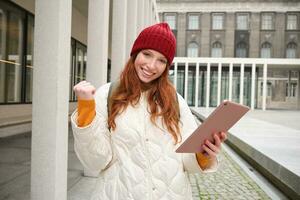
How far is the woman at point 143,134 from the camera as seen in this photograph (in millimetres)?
1958

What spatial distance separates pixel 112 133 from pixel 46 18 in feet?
6.93

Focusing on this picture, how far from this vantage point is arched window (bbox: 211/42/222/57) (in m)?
47.3

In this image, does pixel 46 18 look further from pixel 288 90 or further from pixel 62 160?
pixel 288 90

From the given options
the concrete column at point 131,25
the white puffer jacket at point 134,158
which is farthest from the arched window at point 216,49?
the white puffer jacket at point 134,158

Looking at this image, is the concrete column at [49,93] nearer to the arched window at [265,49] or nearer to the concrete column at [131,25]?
the concrete column at [131,25]

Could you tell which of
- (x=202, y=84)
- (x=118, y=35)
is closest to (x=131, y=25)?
(x=118, y=35)

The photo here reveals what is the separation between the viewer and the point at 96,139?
6.42ft

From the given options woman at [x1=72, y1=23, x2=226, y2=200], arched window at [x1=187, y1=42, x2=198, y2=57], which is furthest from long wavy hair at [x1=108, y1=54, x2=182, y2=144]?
arched window at [x1=187, y1=42, x2=198, y2=57]

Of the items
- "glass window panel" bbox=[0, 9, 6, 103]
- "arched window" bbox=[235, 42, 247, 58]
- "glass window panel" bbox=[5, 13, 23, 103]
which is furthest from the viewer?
"arched window" bbox=[235, 42, 247, 58]

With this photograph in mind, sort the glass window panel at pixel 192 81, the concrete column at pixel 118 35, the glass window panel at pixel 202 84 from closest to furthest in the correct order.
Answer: the concrete column at pixel 118 35
the glass window panel at pixel 202 84
the glass window panel at pixel 192 81

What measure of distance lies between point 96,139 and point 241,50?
4727cm

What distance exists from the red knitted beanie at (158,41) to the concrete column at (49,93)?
178 cm

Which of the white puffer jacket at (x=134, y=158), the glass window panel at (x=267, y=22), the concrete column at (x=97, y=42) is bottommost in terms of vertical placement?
the white puffer jacket at (x=134, y=158)

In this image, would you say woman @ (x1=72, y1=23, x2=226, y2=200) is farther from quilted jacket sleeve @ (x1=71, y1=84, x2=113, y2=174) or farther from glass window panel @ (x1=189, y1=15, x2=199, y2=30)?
glass window panel @ (x1=189, y1=15, x2=199, y2=30)
